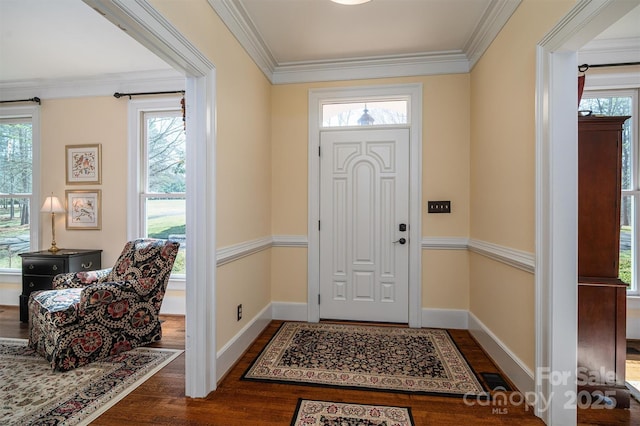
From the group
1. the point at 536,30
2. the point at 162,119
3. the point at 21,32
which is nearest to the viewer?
the point at 536,30

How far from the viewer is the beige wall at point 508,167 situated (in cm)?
200

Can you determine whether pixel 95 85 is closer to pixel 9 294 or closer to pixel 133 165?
pixel 133 165

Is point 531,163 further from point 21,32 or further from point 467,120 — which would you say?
point 21,32

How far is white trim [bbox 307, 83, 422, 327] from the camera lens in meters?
3.33

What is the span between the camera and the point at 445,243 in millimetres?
3295

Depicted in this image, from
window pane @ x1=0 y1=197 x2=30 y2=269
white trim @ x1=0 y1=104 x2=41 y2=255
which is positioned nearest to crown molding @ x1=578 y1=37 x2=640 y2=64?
white trim @ x1=0 y1=104 x2=41 y2=255

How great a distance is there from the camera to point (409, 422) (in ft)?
5.94

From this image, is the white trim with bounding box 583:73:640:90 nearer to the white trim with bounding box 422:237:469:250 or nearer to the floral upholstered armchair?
the white trim with bounding box 422:237:469:250

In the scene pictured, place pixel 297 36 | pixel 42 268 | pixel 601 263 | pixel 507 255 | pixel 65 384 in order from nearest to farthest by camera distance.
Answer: pixel 601 263 < pixel 65 384 < pixel 507 255 < pixel 297 36 < pixel 42 268

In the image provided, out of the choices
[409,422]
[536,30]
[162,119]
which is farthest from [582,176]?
[162,119]

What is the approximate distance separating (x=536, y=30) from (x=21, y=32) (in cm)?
404

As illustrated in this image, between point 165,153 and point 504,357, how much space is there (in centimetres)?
396

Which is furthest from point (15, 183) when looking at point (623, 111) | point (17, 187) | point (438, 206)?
point (623, 111)

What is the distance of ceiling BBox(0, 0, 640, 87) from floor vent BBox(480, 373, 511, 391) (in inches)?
104
